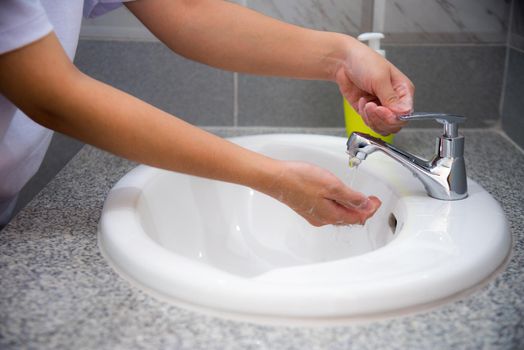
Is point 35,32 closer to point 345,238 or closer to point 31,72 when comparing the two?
point 31,72

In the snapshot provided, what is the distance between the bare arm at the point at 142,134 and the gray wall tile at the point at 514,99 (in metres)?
0.56

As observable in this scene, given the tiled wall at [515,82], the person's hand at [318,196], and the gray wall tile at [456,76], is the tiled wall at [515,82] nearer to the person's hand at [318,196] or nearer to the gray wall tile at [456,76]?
the gray wall tile at [456,76]

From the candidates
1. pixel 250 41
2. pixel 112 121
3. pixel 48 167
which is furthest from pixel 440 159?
pixel 48 167

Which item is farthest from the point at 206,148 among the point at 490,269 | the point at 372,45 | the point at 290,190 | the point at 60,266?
the point at 372,45

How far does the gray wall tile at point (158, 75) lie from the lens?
124cm

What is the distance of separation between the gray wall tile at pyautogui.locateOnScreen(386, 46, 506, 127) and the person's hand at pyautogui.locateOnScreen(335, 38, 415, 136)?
0.33 meters

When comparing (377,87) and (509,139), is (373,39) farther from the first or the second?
(509,139)

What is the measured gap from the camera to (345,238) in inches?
38.6

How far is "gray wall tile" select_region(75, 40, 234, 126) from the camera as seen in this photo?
4.06ft

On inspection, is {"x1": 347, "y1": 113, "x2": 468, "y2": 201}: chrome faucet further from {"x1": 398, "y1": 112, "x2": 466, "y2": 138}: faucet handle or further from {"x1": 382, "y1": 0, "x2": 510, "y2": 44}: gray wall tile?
{"x1": 382, "y1": 0, "x2": 510, "y2": 44}: gray wall tile

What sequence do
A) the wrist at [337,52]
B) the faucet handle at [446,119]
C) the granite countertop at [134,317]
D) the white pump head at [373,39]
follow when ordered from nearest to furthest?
the granite countertop at [134,317]
the faucet handle at [446,119]
the wrist at [337,52]
the white pump head at [373,39]

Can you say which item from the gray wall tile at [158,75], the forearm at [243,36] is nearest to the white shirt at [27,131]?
the forearm at [243,36]

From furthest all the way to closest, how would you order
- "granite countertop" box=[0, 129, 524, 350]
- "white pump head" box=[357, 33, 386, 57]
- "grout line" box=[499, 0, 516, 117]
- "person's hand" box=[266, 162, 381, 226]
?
1. "grout line" box=[499, 0, 516, 117]
2. "white pump head" box=[357, 33, 386, 57]
3. "person's hand" box=[266, 162, 381, 226]
4. "granite countertop" box=[0, 129, 524, 350]

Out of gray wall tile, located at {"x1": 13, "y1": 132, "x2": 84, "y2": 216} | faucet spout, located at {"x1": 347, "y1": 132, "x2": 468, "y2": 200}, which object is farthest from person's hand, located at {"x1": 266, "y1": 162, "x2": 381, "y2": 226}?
→ gray wall tile, located at {"x1": 13, "y1": 132, "x2": 84, "y2": 216}
